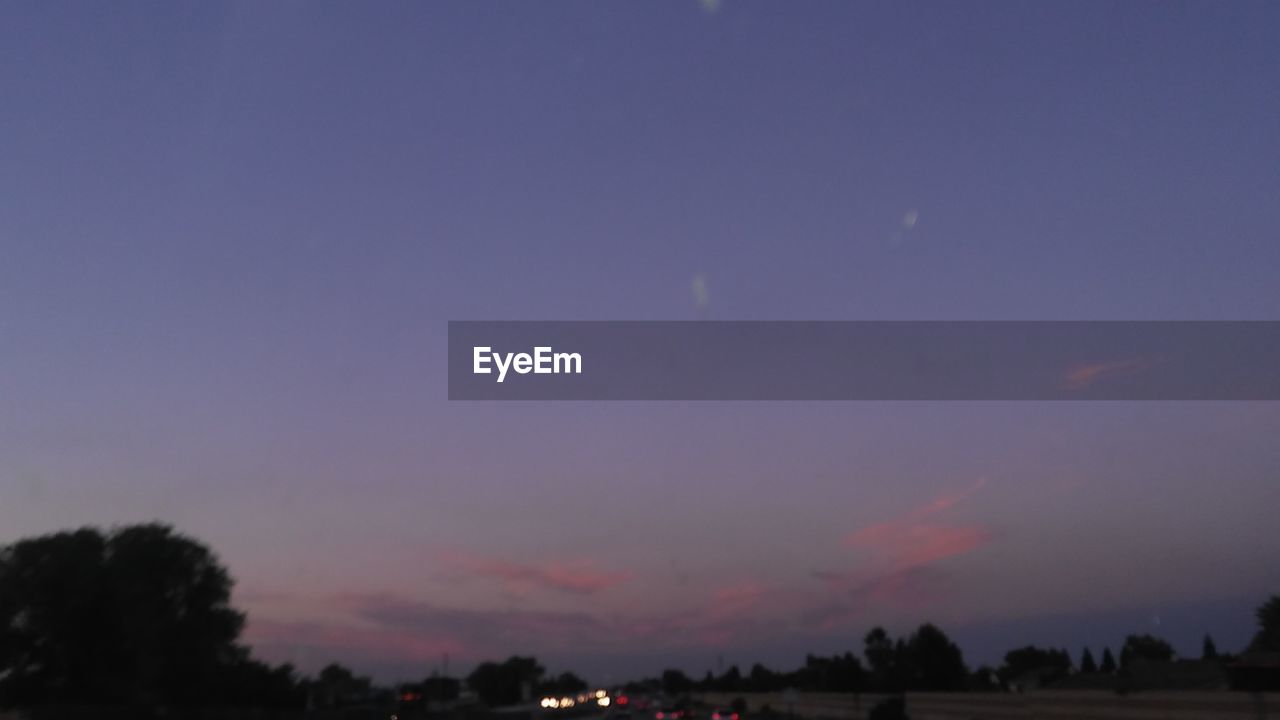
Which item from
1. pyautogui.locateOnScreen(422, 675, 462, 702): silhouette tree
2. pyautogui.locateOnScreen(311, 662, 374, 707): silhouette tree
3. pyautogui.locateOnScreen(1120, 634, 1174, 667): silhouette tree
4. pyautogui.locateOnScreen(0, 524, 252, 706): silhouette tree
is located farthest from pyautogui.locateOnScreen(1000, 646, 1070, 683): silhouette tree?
pyautogui.locateOnScreen(0, 524, 252, 706): silhouette tree

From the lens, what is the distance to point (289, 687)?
67.1 m

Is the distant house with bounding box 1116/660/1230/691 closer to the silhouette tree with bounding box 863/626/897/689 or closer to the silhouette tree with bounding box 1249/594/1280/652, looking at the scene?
the silhouette tree with bounding box 1249/594/1280/652

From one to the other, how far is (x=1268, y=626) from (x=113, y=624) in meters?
78.2

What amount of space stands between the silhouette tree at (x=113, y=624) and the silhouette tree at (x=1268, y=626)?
229 ft

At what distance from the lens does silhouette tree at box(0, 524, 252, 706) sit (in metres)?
56.8

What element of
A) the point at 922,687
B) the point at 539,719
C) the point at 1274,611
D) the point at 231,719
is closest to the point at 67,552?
the point at 231,719

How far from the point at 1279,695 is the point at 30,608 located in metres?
52.8

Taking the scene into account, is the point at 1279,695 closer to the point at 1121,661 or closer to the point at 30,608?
the point at 30,608

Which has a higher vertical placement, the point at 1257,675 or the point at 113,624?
the point at 113,624

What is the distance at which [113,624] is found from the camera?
192ft

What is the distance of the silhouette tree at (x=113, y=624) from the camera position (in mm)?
56750

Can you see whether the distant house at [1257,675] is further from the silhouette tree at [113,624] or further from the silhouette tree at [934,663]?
the silhouette tree at [934,663]

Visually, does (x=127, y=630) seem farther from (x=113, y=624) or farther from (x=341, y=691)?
(x=341, y=691)

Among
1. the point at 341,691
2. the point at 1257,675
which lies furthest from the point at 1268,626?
the point at 341,691
